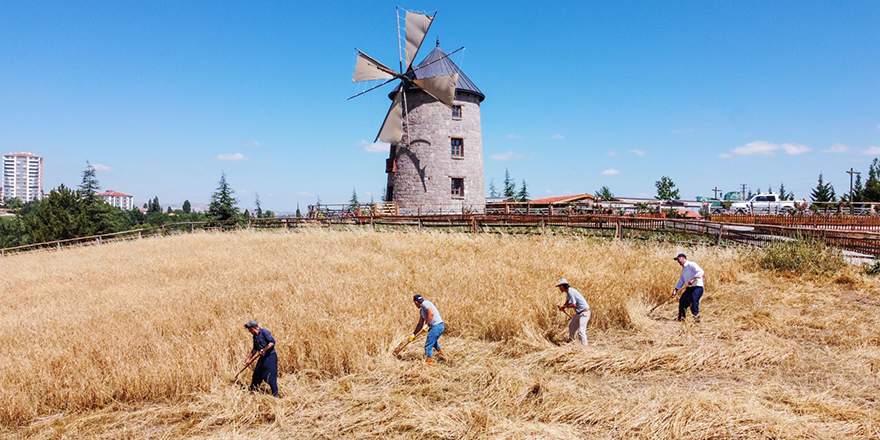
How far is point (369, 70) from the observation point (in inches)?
1208

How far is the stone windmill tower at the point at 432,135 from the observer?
2870 centimetres

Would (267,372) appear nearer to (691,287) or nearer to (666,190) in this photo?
(691,287)

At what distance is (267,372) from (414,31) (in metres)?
28.5

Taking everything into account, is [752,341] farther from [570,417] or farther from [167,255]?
[167,255]

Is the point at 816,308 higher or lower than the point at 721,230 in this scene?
lower

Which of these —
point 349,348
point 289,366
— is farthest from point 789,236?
point 289,366

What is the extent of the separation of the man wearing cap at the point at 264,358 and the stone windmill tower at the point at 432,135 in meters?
22.2

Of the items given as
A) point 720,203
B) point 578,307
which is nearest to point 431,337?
point 578,307

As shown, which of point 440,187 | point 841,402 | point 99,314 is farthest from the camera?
point 440,187

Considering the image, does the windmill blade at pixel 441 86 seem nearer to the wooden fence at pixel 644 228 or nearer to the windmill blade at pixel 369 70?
the windmill blade at pixel 369 70

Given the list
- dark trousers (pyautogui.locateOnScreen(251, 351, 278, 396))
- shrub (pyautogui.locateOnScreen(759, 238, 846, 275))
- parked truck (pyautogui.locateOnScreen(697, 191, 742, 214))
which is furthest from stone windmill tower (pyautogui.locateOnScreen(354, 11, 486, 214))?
dark trousers (pyautogui.locateOnScreen(251, 351, 278, 396))

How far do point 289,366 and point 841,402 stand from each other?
6710 millimetres

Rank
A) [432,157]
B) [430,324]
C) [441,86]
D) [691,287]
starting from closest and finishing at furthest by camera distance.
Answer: [430,324], [691,287], [441,86], [432,157]

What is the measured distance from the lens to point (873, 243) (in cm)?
1141
